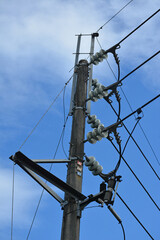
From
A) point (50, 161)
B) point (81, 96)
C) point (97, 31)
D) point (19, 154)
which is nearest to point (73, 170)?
point (50, 161)

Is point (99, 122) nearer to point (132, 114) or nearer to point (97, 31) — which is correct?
point (132, 114)

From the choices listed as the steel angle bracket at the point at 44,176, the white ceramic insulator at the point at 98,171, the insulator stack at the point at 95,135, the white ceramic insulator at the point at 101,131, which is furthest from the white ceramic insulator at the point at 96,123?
the steel angle bracket at the point at 44,176

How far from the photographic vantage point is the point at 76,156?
9.79 meters

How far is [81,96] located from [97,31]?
10.0ft

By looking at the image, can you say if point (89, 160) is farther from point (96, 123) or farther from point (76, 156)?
point (96, 123)

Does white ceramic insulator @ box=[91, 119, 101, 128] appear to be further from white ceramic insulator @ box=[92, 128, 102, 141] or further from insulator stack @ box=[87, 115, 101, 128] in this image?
white ceramic insulator @ box=[92, 128, 102, 141]

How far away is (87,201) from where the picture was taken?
8984 mm

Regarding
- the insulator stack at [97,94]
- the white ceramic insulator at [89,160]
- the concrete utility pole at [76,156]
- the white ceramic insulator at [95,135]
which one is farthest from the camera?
the insulator stack at [97,94]

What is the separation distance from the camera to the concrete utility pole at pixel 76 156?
343 inches

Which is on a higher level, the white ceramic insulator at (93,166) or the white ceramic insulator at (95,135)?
the white ceramic insulator at (95,135)

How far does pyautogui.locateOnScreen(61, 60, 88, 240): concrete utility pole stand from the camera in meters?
8.71

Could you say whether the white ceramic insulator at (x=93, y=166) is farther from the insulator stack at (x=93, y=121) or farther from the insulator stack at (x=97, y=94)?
the insulator stack at (x=97, y=94)

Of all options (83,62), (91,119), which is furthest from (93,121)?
(83,62)

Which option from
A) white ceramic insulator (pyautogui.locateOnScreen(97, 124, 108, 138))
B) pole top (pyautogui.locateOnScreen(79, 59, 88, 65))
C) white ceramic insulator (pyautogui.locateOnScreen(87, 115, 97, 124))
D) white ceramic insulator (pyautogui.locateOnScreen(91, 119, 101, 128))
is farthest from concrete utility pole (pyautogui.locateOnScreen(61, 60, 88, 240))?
white ceramic insulator (pyautogui.locateOnScreen(97, 124, 108, 138))
